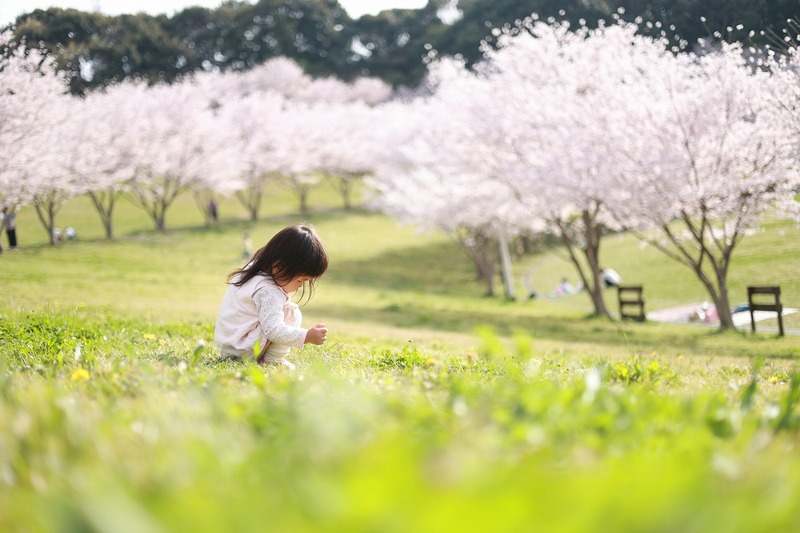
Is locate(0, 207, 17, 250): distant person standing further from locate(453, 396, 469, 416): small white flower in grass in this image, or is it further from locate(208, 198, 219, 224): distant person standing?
locate(453, 396, 469, 416): small white flower in grass

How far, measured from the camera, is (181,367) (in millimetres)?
3664

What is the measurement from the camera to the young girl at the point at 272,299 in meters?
5.30

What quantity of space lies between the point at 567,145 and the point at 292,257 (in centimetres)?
1443

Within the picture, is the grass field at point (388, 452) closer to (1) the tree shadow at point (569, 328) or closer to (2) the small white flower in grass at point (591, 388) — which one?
(2) the small white flower in grass at point (591, 388)

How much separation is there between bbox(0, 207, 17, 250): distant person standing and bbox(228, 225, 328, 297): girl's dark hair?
59.3 ft

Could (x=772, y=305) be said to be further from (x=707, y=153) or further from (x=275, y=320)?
(x=275, y=320)

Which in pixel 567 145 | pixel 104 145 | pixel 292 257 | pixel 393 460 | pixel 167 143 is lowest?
pixel 393 460

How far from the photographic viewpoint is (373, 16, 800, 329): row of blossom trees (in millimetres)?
14547

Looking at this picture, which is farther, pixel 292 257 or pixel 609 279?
pixel 609 279

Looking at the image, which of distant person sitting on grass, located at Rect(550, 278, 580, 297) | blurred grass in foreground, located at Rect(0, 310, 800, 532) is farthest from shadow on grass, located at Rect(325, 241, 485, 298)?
blurred grass in foreground, located at Rect(0, 310, 800, 532)

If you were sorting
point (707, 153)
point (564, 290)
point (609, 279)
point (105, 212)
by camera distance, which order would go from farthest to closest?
point (105, 212), point (564, 290), point (609, 279), point (707, 153)

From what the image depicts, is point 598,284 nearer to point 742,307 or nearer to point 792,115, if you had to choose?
point 742,307

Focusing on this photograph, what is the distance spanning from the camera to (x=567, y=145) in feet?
60.2

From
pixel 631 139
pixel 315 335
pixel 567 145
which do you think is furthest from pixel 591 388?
pixel 567 145
